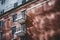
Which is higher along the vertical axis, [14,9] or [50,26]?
[14,9]

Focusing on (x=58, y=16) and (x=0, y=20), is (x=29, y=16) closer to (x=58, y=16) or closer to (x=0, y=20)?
(x=58, y=16)

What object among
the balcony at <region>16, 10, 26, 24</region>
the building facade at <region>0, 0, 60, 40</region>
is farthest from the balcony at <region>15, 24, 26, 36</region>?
the balcony at <region>16, 10, 26, 24</region>

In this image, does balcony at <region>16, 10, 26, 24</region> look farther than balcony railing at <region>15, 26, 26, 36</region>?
Yes

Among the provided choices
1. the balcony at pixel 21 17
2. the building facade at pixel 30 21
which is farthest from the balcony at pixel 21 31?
the balcony at pixel 21 17

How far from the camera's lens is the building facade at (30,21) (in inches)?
922

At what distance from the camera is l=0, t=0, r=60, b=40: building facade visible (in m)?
23.4

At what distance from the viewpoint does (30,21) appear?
2650 centimetres

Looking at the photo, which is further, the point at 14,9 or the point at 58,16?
the point at 14,9

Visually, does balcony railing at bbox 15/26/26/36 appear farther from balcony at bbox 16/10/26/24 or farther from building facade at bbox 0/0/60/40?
balcony at bbox 16/10/26/24

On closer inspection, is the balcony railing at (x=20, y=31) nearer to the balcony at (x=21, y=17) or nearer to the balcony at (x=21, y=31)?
the balcony at (x=21, y=31)

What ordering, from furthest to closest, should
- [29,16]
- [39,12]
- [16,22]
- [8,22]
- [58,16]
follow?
[8,22]
[16,22]
[29,16]
[39,12]
[58,16]

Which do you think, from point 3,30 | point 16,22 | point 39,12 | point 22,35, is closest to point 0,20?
point 3,30

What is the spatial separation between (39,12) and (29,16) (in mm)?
2283

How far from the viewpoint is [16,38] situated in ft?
92.6
